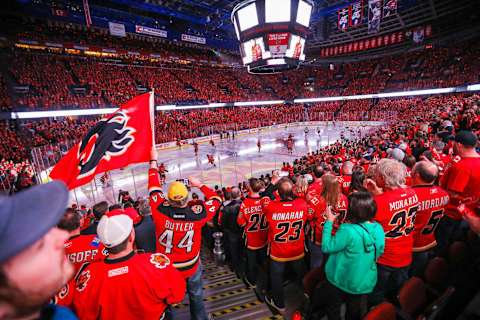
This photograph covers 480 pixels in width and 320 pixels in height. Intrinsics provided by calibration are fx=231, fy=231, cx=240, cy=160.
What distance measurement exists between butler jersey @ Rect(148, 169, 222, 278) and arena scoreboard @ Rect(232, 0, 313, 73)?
38.0 feet

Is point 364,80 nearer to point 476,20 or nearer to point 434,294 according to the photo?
point 476,20

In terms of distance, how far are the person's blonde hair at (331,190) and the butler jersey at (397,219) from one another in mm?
637

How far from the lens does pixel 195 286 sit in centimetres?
343

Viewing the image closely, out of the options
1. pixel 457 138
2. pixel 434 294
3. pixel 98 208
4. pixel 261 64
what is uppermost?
pixel 261 64

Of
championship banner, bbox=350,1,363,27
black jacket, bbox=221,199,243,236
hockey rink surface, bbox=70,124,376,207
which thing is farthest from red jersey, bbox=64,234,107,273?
championship banner, bbox=350,1,363,27

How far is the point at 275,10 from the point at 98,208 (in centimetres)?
1205

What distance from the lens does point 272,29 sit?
12.1 metres

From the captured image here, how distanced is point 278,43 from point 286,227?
11778 mm

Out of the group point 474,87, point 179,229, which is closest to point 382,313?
point 179,229

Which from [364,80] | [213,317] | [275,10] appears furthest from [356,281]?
[364,80]

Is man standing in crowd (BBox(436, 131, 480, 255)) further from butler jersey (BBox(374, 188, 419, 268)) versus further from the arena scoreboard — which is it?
the arena scoreboard

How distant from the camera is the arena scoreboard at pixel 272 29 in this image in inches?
459

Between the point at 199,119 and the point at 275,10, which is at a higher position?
the point at 275,10

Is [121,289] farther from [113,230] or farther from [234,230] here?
[234,230]
